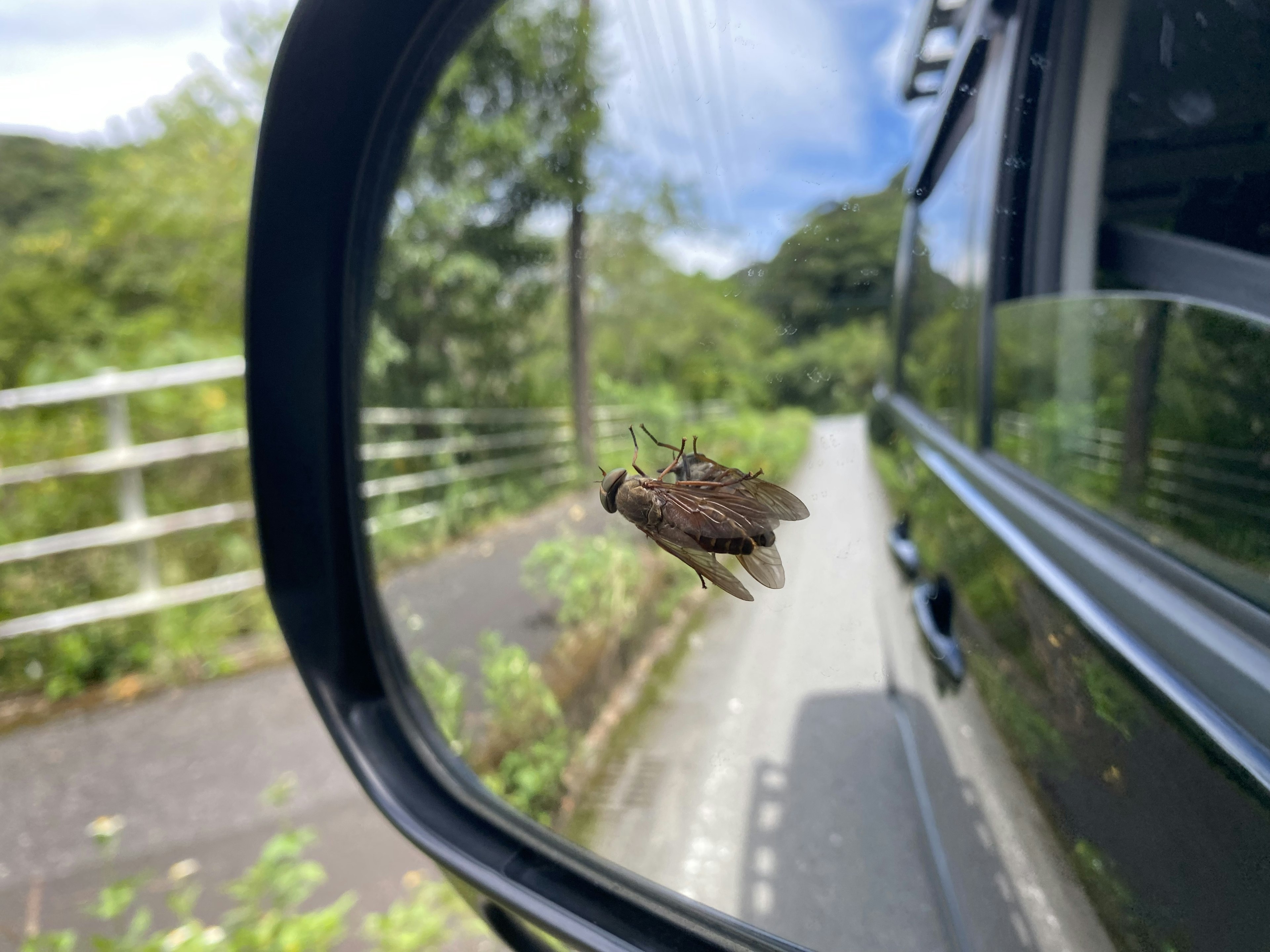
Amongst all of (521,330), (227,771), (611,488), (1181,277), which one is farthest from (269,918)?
(1181,277)

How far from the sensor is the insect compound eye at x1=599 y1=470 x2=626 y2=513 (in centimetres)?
141

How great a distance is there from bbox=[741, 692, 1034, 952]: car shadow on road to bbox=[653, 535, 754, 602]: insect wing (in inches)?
11.7

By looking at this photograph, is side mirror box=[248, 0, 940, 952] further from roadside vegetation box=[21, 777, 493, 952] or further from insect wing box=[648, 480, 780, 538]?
roadside vegetation box=[21, 777, 493, 952]

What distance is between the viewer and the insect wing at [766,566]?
1157 mm

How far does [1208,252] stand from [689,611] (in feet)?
3.72

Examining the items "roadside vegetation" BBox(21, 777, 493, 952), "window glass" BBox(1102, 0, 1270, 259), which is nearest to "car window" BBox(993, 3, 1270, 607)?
"window glass" BBox(1102, 0, 1270, 259)

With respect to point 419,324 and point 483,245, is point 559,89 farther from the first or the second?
point 419,324

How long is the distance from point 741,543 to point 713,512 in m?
0.06

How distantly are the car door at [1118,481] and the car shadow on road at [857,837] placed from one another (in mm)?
26

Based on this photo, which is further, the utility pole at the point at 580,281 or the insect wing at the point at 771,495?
the utility pole at the point at 580,281

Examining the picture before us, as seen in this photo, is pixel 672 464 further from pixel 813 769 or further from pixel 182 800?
pixel 182 800

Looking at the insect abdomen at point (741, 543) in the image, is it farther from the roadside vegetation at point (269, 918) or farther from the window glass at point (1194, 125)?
the roadside vegetation at point (269, 918)

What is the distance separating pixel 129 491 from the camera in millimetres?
6723

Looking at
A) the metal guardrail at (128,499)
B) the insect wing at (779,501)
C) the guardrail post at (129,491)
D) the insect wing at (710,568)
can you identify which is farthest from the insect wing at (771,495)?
the guardrail post at (129,491)
